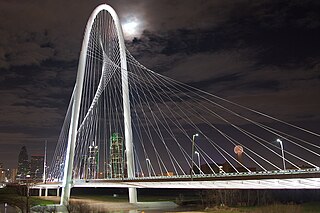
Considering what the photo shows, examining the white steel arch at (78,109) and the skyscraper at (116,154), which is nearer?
the white steel arch at (78,109)

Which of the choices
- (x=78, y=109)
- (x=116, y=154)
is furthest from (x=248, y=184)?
(x=116, y=154)

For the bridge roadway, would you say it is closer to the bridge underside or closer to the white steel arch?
the bridge underside

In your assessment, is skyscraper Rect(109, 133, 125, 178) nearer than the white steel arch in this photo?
No

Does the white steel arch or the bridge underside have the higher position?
the white steel arch

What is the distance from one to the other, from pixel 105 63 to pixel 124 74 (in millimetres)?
5803

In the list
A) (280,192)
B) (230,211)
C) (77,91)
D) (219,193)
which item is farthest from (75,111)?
(280,192)

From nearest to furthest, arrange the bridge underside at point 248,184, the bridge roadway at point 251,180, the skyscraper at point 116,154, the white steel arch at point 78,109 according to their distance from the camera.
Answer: the bridge roadway at point 251,180 → the bridge underside at point 248,184 → the white steel arch at point 78,109 → the skyscraper at point 116,154

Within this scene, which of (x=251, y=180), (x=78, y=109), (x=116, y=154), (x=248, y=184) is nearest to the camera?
(x=251, y=180)

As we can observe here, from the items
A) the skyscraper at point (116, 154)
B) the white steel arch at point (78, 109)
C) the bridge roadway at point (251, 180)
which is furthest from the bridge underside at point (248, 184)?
the skyscraper at point (116, 154)

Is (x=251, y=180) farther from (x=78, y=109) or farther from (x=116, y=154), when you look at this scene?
(x=116, y=154)

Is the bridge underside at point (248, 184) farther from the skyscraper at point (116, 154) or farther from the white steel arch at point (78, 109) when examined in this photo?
the skyscraper at point (116, 154)

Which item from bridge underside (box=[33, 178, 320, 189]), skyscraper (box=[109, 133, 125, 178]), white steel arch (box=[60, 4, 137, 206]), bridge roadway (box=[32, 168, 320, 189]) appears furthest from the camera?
skyscraper (box=[109, 133, 125, 178])

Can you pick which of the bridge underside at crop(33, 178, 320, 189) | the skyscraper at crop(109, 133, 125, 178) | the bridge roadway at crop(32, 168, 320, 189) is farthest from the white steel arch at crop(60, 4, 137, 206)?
the skyscraper at crop(109, 133, 125, 178)

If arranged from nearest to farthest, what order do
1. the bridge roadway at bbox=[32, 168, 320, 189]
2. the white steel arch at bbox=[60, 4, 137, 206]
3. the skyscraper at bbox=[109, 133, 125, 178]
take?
the bridge roadway at bbox=[32, 168, 320, 189]
the white steel arch at bbox=[60, 4, 137, 206]
the skyscraper at bbox=[109, 133, 125, 178]
